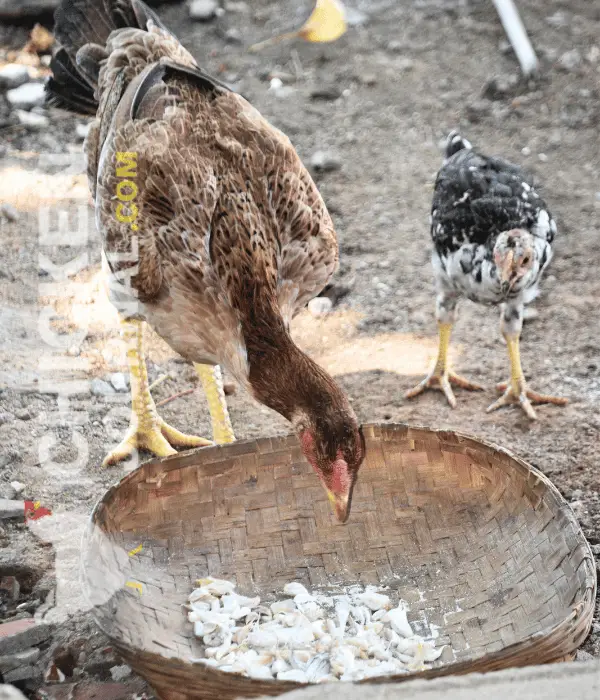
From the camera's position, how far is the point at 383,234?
18.8 feet

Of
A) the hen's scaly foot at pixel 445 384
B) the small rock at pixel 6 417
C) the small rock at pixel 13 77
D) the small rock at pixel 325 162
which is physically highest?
the small rock at pixel 13 77

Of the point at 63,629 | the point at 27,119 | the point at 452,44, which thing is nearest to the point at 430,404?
the point at 63,629

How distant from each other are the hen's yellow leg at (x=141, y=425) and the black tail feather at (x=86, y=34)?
3.92 ft

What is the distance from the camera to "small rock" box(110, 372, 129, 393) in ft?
14.8

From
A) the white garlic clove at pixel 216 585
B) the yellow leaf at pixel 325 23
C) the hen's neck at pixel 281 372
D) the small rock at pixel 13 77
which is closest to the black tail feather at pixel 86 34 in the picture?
the hen's neck at pixel 281 372

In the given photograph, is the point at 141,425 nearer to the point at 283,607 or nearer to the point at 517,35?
the point at 283,607

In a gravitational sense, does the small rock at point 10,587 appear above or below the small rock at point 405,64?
below

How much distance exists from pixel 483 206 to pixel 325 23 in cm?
452

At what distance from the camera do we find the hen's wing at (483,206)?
4.23m

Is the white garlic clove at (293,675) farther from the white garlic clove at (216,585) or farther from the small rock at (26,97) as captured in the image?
the small rock at (26,97)

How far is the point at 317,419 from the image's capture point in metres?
2.85

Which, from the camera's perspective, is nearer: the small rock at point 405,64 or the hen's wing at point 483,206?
the hen's wing at point 483,206

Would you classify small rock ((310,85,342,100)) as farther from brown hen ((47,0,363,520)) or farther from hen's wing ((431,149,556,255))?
brown hen ((47,0,363,520))

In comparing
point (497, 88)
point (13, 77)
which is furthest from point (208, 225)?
point (497, 88)
